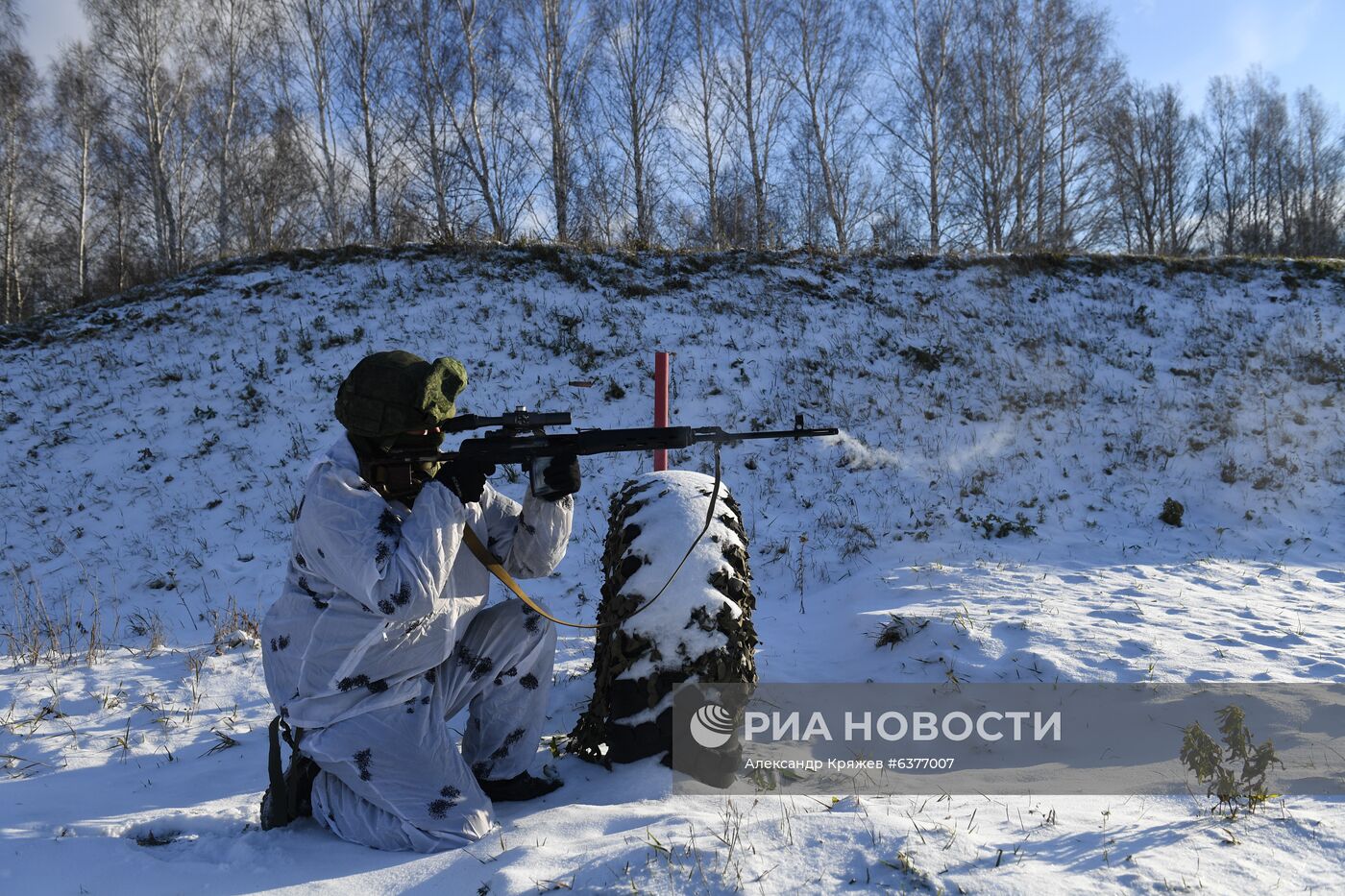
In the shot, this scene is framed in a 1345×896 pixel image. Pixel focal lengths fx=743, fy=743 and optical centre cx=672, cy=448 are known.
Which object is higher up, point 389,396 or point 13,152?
point 13,152

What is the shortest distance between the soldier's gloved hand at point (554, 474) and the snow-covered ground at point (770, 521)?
105 centimetres

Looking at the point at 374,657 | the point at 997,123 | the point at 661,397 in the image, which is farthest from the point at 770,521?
the point at 997,123

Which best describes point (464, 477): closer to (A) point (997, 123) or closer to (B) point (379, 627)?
(B) point (379, 627)

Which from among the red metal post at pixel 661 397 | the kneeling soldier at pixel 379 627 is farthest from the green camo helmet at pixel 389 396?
the red metal post at pixel 661 397

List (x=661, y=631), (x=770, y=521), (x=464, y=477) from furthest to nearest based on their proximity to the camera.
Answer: (x=770, y=521)
(x=661, y=631)
(x=464, y=477)

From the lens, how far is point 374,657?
2293 millimetres

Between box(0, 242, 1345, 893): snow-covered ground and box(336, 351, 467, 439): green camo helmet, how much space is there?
4.20 ft

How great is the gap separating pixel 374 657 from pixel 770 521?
497 centimetres

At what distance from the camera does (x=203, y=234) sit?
2327 centimetres

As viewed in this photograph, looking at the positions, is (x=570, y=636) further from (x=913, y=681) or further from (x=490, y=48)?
(x=490, y=48)

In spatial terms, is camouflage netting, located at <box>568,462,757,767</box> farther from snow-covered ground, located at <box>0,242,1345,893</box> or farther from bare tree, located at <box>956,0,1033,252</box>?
bare tree, located at <box>956,0,1033,252</box>

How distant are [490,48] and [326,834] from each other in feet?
60.3

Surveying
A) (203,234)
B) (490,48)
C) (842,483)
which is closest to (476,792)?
(842,483)

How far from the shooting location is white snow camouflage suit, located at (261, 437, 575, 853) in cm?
218
